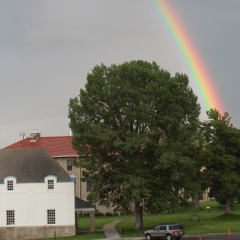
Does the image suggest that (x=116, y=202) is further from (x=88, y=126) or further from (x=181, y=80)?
(x=181, y=80)

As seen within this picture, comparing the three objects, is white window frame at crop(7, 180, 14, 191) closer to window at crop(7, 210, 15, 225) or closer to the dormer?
window at crop(7, 210, 15, 225)

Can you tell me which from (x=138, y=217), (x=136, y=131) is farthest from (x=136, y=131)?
(x=138, y=217)

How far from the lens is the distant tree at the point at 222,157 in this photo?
7512 cm

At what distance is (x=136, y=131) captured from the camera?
61.8 meters

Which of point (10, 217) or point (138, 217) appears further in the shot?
point (138, 217)

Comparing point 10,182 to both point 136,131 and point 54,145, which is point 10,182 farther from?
point 54,145

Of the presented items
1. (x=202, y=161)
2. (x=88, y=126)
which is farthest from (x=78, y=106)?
(x=202, y=161)

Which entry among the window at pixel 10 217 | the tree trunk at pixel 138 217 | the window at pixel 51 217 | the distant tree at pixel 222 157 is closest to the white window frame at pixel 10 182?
the window at pixel 10 217

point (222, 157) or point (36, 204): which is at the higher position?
point (222, 157)

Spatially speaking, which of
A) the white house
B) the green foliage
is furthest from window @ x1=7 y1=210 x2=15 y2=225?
the green foliage

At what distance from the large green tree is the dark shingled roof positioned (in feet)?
12.8

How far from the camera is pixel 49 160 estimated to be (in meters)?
65.1

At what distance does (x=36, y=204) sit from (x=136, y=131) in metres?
14.4

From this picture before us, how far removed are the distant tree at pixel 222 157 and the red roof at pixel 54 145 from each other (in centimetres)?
3322
